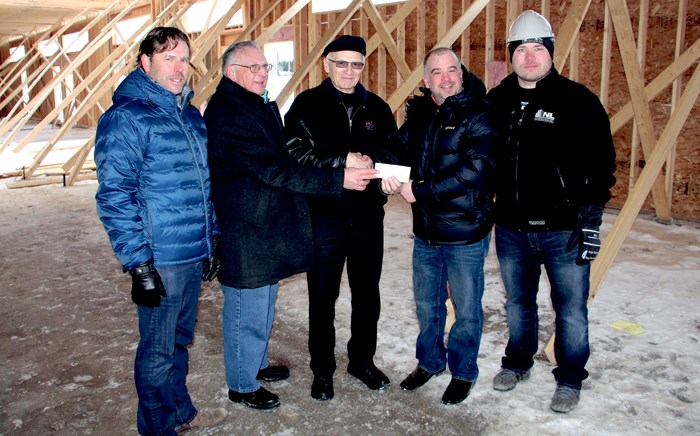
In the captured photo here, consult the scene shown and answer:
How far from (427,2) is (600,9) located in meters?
2.09

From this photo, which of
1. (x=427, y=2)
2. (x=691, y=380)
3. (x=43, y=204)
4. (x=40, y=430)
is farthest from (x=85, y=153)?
(x=691, y=380)

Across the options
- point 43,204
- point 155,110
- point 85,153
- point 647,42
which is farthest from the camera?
point 85,153

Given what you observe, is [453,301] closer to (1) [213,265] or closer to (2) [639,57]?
(1) [213,265]

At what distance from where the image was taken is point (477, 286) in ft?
8.39

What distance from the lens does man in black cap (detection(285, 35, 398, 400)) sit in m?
2.51

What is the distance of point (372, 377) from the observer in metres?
2.78

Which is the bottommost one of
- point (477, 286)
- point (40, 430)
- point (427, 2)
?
point (40, 430)

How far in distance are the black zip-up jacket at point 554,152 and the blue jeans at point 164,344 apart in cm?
132

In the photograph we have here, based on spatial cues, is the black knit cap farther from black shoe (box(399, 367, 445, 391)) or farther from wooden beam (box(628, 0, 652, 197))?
wooden beam (box(628, 0, 652, 197))

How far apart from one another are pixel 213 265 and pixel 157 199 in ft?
1.36

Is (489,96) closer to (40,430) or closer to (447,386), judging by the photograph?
(447,386)

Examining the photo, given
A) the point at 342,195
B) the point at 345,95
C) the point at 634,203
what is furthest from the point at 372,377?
the point at 634,203

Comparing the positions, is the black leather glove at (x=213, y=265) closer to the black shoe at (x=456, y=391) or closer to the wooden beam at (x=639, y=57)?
the black shoe at (x=456, y=391)

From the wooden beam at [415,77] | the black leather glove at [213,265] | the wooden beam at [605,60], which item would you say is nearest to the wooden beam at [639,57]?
the wooden beam at [605,60]
